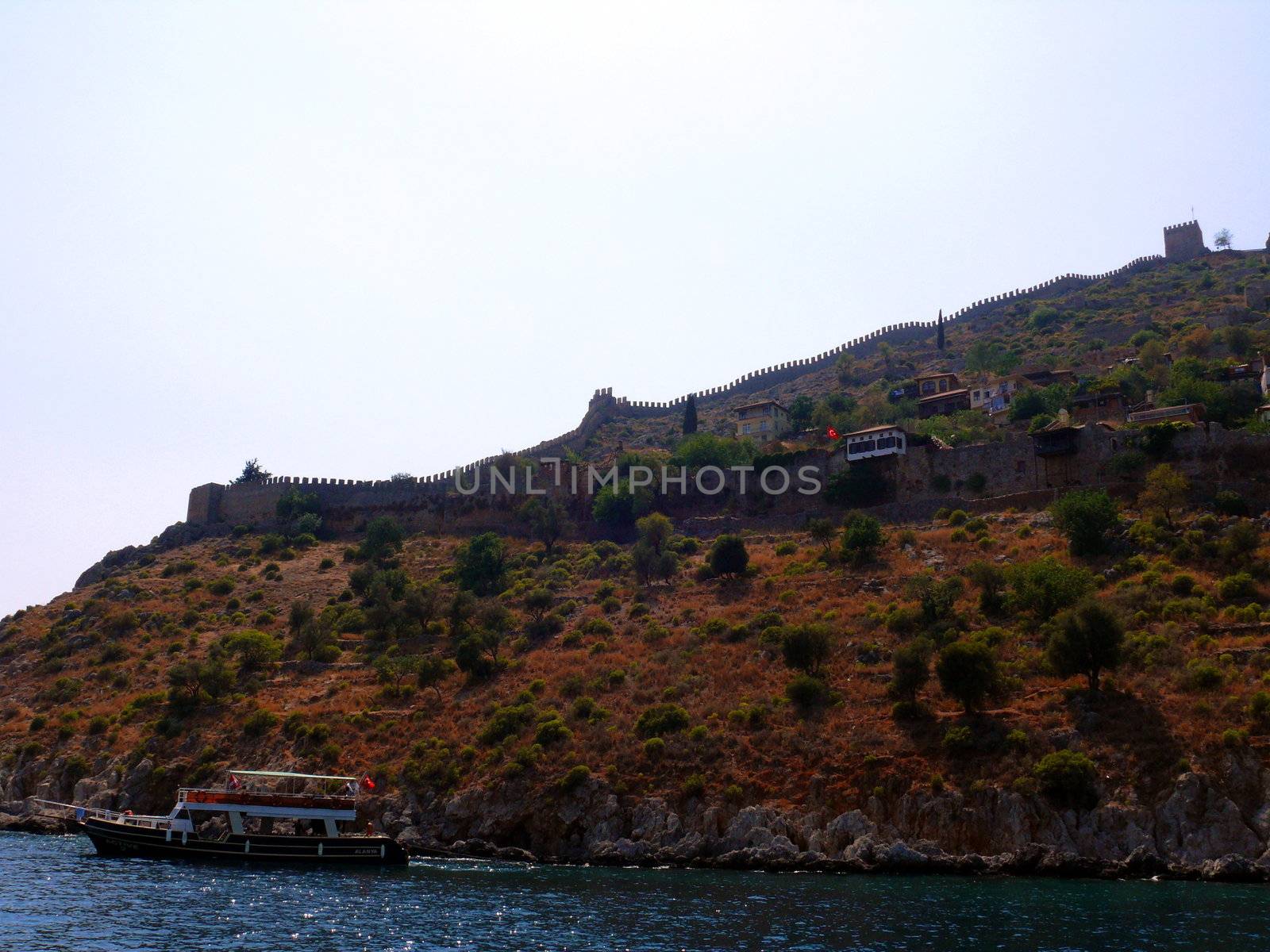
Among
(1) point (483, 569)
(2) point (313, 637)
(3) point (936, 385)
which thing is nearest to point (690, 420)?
(3) point (936, 385)

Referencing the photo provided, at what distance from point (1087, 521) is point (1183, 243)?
73482 millimetres

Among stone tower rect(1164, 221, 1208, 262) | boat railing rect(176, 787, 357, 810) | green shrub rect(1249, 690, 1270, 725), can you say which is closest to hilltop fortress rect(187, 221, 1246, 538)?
stone tower rect(1164, 221, 1208, 262)

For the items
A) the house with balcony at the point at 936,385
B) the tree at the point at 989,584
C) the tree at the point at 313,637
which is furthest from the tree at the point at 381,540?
the house with balcony at the point at 936,385

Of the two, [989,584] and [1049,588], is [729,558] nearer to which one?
[989,584]

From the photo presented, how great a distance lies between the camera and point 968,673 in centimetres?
3353

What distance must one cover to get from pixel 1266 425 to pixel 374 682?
3628 cm

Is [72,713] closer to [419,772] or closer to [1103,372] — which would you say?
[419,772]

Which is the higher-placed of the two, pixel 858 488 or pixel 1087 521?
pixel 858 488

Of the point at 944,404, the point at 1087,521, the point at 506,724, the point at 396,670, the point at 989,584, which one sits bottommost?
the point at 506,724

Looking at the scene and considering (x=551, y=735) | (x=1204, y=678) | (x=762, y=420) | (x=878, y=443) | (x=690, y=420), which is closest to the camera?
(x=1204, y=678)

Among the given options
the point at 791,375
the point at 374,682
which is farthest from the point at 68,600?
the point at 791,375

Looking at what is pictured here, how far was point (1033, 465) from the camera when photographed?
167 ft

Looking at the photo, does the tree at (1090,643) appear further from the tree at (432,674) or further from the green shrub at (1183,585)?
the tree at (432,674)

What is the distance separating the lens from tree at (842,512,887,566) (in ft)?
155
